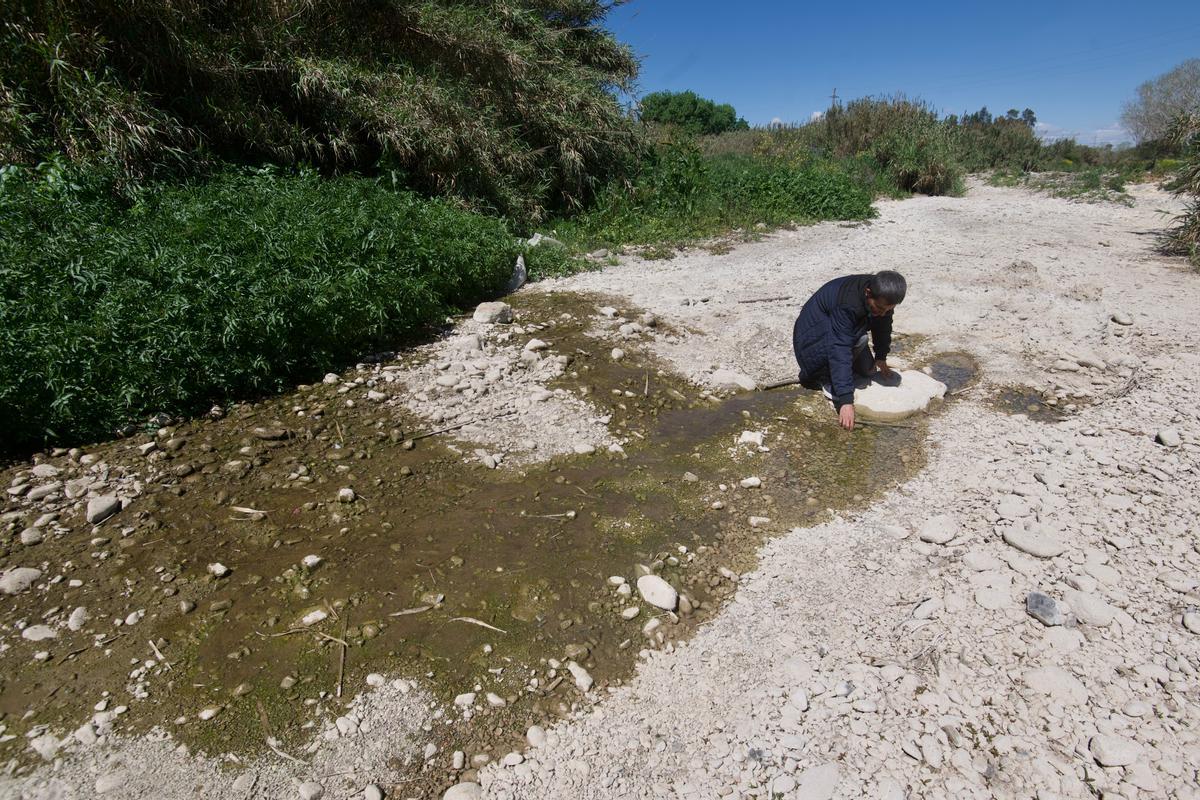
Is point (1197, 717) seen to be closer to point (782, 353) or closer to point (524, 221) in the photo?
point (782, 353)

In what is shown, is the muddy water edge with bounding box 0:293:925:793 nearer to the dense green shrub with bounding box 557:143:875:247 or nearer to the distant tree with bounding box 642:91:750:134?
the dense green shrub with bounding box 557:143:875:247

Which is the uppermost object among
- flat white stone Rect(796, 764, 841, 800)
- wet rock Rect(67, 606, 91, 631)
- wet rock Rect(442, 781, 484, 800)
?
wet rock Rect(67, 606, 91, 631)

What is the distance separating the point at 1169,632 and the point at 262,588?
360 cm

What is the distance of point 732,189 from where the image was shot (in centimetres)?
1051

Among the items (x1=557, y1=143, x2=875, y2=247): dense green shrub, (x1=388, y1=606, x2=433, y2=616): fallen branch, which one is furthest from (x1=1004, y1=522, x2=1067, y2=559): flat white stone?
(x1=557, y1=143, x2=875, y2=247): dense green shrub

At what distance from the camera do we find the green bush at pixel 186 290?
3549 mm

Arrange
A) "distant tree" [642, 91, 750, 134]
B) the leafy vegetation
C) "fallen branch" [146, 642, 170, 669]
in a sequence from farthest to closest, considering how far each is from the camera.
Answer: "distant tree" [642, 91, 750, 134], the leafy vegetation, "fallen branch" [146, 642, 170, 669]

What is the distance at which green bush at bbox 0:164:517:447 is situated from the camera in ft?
11.6

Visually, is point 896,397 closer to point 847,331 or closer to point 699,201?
point 847,331

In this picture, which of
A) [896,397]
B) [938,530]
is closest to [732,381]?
[896,397]

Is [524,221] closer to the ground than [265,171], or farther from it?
closer to the ground

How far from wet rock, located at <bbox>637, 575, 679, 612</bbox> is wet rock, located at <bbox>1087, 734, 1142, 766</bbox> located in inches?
56.6

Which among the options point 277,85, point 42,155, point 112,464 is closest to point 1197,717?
point 112,464

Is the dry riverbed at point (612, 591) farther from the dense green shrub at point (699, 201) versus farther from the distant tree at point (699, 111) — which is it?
the distant tree at point (699, 111)
